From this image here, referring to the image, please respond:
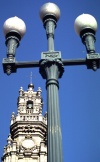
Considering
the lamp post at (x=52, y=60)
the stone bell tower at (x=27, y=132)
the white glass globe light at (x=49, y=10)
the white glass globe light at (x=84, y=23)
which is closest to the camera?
the lamp post at (x=52, y=60)

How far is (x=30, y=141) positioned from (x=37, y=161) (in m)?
3.31

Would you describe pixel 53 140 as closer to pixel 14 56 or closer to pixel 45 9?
pixel 14 56

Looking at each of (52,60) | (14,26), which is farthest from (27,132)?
(52,60)

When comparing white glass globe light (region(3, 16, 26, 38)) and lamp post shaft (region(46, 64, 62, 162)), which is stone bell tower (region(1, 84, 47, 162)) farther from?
lamp post shaft (region(46, 64, 62, 162))

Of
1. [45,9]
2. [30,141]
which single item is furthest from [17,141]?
[45,9]

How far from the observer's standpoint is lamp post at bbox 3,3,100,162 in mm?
8344

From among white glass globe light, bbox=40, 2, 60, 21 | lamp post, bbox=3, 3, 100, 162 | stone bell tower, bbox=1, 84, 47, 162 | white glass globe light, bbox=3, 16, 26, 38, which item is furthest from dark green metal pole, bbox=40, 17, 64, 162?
stone bell tower, bbox=1, 84, 47, 162

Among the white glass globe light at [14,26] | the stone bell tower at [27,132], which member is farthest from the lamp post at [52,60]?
the stone bell tower at [27,132]

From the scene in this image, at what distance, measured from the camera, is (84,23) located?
10383 mm

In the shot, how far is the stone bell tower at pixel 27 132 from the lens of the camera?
4369 centimetres

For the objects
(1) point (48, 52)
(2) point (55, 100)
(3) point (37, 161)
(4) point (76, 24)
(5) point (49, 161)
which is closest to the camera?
(5) point (49, 161)

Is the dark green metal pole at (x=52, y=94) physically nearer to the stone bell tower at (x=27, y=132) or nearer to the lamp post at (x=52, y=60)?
the lamp post at (x=52, y=60)

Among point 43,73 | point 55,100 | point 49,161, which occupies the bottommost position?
point 49,161

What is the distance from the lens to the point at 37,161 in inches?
1695
